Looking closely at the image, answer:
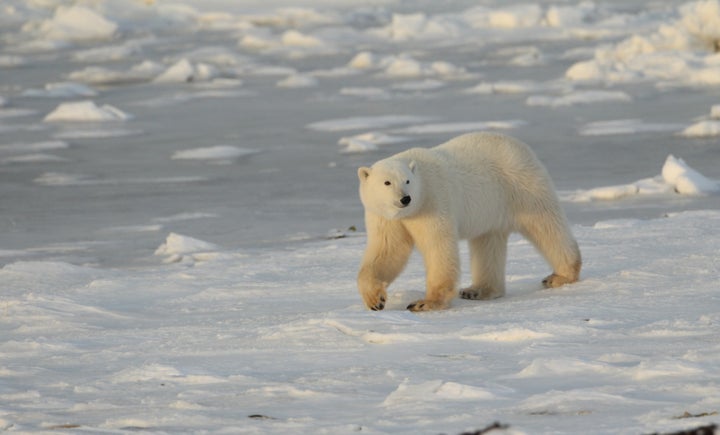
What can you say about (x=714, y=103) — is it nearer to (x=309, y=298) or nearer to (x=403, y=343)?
(x=309, y=298)

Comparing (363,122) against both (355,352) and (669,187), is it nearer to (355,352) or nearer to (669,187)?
(669,187)

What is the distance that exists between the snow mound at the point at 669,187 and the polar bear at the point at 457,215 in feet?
10.9

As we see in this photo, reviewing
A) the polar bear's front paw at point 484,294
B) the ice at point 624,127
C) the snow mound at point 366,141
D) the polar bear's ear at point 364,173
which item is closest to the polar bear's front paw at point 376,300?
the polar bear's ear at point 364,173

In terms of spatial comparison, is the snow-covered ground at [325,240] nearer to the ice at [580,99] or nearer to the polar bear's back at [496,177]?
the ice at [580,99]

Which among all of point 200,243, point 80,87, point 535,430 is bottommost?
point 535,430

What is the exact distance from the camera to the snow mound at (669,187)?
27.8 feet

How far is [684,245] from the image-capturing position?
19.0ft

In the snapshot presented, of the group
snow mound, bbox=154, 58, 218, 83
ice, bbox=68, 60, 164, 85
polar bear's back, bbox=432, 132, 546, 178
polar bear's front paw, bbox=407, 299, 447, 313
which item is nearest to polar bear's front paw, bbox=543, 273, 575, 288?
polar bear's back, bbox=432, 132, 546, 178

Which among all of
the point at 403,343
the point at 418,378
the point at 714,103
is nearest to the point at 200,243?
the point at 403,343

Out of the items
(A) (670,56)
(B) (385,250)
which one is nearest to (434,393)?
(B) (385,250)

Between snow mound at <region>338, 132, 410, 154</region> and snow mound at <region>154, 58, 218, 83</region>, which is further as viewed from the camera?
snow mound at <region>154, 58, 218, 83</region>

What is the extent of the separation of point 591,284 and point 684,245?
95 cm

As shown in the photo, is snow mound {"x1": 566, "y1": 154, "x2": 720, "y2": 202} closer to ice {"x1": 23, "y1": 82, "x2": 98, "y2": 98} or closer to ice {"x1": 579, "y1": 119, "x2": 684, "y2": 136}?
ice {"x1": 579, "y1": 119, "x2": 684, "y2": 136}

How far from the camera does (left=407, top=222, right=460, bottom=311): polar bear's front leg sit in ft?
15.8
